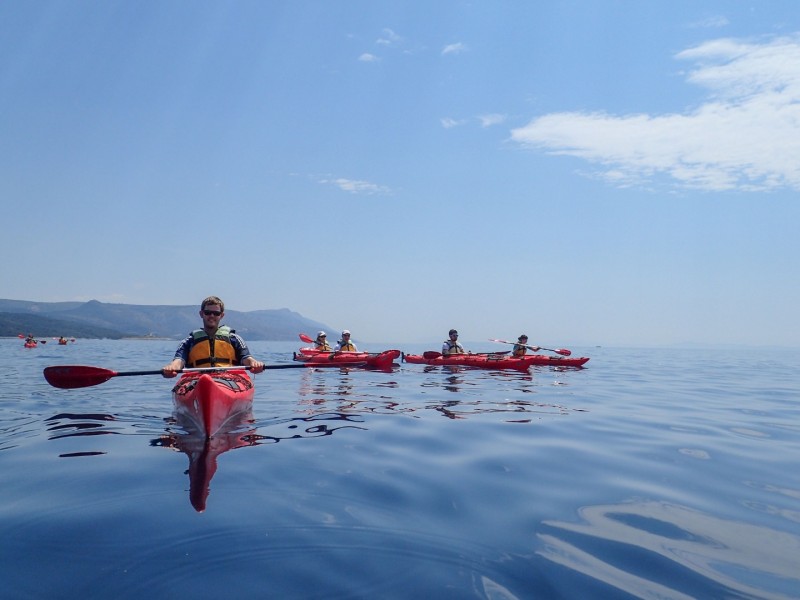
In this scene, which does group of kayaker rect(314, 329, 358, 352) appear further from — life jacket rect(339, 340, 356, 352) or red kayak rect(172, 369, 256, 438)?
red kayak rect(172, 369, 256, 438)

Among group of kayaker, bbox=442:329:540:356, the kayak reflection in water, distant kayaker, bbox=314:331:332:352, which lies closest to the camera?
the kayak reflection in water

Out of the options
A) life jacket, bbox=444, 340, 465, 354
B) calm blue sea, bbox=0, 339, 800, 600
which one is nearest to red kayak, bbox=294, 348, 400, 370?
life jacket, bbox=444, 340, 465, 354

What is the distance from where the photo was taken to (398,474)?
237 inches

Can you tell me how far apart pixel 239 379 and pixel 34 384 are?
1015 centimetres

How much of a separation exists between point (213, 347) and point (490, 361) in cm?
1422

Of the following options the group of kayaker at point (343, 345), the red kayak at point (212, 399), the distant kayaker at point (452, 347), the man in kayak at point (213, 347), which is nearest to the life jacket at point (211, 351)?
the man in kayak at point (213, 347)

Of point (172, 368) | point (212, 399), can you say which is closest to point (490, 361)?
point (172, 368)

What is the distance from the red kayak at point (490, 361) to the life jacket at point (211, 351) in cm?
1375

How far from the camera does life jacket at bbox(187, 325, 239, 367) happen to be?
1015cm

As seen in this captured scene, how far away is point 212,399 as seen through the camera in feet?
25.4

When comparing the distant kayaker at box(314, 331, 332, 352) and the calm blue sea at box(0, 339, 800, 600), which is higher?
the distant kayaker at box(314, 331, 332, 352)

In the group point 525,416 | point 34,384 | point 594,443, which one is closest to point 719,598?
point 594,443

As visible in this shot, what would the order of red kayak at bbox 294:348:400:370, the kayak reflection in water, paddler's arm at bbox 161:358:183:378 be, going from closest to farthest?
the kayak reflection in water
paddler's arm at bbox 161:358:183:378
red kayak at bbox 294:348:400:370

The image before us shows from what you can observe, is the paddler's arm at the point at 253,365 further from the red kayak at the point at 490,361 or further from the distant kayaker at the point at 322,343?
the distant kayaker at the point at 322,343
